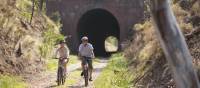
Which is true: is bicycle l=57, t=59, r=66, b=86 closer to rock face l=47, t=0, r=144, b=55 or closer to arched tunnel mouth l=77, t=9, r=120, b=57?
rock face l=47, t=0, r=144, b=55

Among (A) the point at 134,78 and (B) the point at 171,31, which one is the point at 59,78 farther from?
(B) the point at 171,31

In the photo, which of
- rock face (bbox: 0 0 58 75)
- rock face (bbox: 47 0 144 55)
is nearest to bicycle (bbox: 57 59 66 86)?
rock face (bbox: 0 0 58 75)

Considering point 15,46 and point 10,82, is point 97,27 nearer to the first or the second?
point 15,46

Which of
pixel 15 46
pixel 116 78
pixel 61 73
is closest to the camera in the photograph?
pixel 61 73

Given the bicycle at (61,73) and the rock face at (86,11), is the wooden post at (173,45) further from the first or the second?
the rock face at (86,11)

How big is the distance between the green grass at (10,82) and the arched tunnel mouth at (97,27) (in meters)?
21.8

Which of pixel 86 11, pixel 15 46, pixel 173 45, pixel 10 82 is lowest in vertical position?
pixel 10 82

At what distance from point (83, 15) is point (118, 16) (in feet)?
8.66

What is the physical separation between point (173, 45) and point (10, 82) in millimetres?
8585

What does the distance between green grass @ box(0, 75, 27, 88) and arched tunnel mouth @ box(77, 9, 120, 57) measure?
71.5 ft

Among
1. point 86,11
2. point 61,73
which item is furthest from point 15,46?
point 86,11

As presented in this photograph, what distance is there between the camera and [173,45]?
8.63m

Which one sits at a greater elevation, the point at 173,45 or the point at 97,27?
the point at 97,27

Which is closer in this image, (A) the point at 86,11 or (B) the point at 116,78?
(B) the point at 116,78
